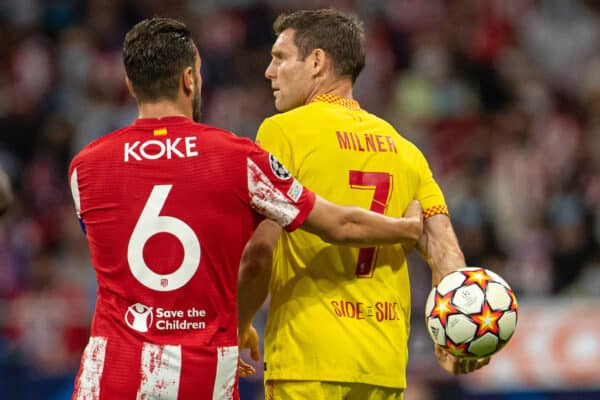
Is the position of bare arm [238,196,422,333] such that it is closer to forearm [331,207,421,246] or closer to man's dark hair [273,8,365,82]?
forearm [331,207,421,246]

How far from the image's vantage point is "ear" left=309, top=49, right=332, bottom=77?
5535mm

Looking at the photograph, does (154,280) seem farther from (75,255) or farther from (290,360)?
(75,255)

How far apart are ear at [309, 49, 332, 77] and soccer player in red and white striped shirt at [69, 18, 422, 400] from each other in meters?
0.78

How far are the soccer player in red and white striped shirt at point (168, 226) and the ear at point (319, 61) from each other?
784 mm

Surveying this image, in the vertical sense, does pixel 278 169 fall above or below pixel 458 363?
above

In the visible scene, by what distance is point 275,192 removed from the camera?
15.9 feet

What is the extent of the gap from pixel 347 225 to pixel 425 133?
9.48 metres

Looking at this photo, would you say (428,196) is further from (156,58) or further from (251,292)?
(156,58)

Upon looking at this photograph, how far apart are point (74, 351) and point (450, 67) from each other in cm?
651

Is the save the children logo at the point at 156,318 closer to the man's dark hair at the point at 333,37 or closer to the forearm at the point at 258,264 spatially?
the forearm at the point at 258,264

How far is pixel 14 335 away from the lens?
426 inches

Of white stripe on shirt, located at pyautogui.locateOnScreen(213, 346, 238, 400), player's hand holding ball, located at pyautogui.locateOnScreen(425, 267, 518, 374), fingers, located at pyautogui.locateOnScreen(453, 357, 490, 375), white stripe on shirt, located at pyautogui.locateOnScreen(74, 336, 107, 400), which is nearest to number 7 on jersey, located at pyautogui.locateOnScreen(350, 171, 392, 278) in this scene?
player's hand holding ball, located at pyautogui.locateOnScreen(425, 267, 518, 374)

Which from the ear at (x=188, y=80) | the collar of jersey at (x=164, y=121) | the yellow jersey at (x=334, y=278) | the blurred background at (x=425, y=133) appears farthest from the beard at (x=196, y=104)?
the blurred background at (x=425, y=133)

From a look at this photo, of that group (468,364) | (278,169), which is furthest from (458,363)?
(278,169)
